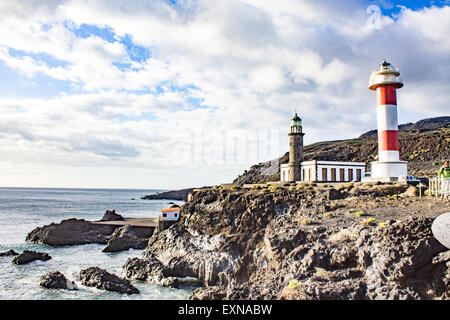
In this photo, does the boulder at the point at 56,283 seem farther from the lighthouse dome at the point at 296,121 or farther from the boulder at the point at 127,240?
the lighthouse dome at the point at 296,121

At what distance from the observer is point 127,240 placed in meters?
39.2

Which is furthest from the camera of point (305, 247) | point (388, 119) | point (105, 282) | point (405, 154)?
point (405, 154)

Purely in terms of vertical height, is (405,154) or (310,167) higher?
(405,154)

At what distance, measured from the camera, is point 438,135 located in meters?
66.0

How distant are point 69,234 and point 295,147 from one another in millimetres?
29574

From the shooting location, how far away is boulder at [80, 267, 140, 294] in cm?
2161

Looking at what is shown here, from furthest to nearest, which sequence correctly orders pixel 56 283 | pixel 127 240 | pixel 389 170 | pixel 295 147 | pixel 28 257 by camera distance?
pixel 295 147
pixel 127 240
pixel 28 257
pixel 389 170
pixel 56 283

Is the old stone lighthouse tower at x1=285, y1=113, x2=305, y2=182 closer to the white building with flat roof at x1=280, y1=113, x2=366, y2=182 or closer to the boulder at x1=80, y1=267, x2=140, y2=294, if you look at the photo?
the white building with flat roof at x1=280, y1=113, x2=366, y2=182

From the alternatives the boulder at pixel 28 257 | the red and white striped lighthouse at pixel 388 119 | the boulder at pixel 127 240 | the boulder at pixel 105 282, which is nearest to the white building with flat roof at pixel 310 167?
the red and white striped lighthouse at pixel 388 119

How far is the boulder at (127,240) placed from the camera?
123 feet

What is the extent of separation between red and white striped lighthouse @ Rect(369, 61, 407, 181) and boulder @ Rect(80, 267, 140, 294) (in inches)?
810

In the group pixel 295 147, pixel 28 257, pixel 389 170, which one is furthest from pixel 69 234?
pixel 389 170

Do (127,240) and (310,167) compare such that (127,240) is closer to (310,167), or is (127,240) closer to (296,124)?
(310,167)

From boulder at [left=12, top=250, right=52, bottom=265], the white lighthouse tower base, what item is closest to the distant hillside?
the white lighthouse tower base
